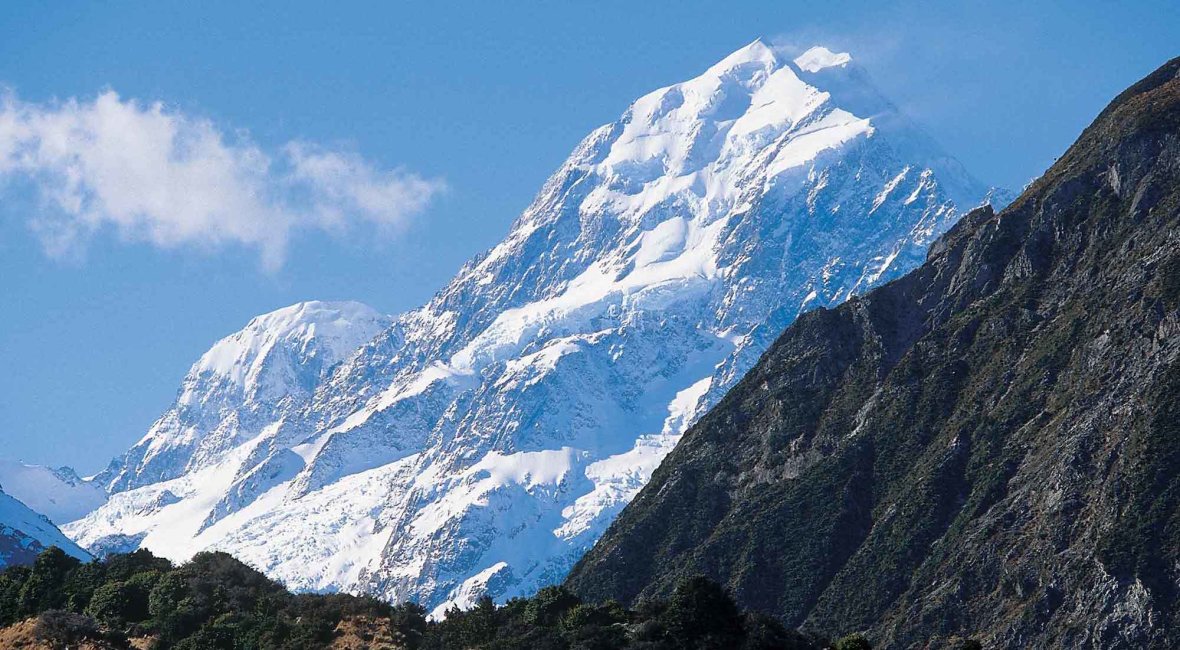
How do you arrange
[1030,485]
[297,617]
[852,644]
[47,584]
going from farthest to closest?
1. [1030,485]
2. [47,584]
3. [297,617]
4. [852,644]

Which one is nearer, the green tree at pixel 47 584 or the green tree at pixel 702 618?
the green tree at pixel 702 618

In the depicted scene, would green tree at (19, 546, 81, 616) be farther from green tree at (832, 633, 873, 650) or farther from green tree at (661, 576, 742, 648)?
green tree at (832, 633, 873, 650)

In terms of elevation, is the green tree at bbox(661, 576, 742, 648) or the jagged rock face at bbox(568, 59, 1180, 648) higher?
the jagged rock face at bbox(568, 59, 1180, 648)

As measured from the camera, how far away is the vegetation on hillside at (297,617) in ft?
296

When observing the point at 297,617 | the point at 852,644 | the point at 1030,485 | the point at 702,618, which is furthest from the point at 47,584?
the point at 1030,485

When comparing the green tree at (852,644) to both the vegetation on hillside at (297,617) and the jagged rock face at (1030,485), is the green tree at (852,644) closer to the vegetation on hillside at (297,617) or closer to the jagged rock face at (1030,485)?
the vegetation on hillside at (297,617)

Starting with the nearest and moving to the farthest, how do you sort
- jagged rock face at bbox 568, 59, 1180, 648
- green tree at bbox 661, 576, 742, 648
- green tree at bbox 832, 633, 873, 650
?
green tree at bbox 661, 576, 742, 648
green tree at bbox 832, 633, 873, 650
jagged rock face at bbox 568, 59, 1180, 648

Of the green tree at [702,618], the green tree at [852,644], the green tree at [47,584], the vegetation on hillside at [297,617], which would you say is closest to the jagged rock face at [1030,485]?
the green tree at [852,644]

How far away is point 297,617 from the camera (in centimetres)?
10306

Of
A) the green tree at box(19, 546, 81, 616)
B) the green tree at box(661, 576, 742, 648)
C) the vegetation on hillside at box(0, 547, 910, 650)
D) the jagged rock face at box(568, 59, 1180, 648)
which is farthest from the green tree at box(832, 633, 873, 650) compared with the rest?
the jagged rock face at box(568, 59, 1180, 648)

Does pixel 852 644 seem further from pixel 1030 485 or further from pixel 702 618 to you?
pixel 1030 485

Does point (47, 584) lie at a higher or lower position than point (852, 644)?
higher

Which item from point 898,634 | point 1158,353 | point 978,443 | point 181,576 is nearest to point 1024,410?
point 978,443

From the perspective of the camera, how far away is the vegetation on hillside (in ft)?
296
